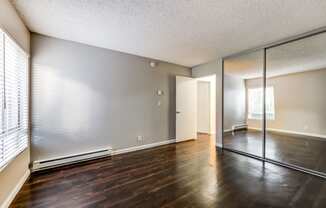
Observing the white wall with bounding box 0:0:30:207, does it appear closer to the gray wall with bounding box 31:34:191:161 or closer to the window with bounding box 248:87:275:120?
the gray wall with bounding box 31:34:191:161

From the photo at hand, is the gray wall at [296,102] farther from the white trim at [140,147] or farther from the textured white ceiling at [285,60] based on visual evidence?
the white trim at [140,147]

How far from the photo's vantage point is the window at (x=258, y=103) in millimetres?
3363

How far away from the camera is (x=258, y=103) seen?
3.54 m

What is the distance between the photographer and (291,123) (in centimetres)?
339

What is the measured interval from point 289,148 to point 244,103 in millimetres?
1407

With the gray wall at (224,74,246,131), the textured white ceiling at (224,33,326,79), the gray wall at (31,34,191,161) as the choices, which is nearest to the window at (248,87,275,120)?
the gray wall at (224,74,246,131)

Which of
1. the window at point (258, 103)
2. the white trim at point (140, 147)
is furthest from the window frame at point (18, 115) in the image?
the window at point (258, 103)

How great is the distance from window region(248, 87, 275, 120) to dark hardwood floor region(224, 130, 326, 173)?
41cm

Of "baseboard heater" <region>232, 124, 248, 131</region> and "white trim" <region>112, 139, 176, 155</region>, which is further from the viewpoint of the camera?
"baseboard heater" <region>232, 124, 248, 131</region>

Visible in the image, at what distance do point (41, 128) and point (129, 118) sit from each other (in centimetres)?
177

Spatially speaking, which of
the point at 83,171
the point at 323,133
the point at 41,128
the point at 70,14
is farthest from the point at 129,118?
the point at 323,133

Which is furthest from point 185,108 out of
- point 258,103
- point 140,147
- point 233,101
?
point 258,103

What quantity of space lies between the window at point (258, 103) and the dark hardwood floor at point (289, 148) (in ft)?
1.35

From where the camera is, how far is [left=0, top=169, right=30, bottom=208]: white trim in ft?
5.65
